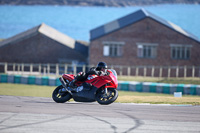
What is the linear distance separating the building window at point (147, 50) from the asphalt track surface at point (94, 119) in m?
32.6

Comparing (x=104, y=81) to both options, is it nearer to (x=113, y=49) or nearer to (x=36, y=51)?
(x=113, y=49)

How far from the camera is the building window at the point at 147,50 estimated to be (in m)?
45.4

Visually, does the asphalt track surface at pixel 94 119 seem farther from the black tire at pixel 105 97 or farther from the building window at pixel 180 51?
the building window at pixel 180 51

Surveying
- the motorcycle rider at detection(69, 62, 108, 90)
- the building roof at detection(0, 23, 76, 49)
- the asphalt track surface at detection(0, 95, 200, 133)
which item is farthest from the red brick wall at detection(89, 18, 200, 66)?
the asphalt track surface at detection(0, 95, 200, 133)

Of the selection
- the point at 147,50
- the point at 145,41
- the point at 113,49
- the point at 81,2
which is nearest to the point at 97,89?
the point at 113,49

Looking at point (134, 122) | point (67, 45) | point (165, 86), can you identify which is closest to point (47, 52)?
point (67, 45)

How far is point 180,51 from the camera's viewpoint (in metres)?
46.0

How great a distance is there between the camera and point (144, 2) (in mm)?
130250

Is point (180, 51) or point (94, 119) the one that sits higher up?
point (180, 51)

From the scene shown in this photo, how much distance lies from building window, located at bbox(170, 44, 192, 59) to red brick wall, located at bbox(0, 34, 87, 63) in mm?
11392

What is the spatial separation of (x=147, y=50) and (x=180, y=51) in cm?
420

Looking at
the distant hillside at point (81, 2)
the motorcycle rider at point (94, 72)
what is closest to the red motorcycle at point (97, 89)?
the motorcycle rider at point (94, 72)

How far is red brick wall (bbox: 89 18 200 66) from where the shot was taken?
147 feet

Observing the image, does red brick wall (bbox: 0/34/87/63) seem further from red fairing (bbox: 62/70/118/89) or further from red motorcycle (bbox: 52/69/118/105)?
red fairing (bbox: 62/70/118/89)
